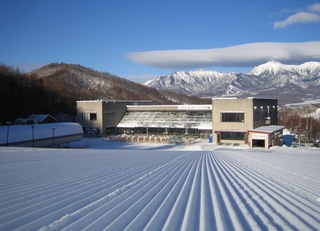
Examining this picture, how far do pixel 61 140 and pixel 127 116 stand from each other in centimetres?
1446

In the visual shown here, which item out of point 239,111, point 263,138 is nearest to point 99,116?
point 239,111

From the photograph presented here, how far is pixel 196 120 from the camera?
40.3 m

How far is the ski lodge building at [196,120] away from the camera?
35438mm

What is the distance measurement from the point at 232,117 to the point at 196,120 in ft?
18.1

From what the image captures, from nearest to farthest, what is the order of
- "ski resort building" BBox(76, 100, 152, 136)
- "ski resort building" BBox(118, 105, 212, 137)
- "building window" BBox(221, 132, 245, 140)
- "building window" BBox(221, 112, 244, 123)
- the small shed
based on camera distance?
the small shed, "building window" BBox(221, 132, 245, 140), "building window" BBox(221, 112, 244, 123), "ski resort building" BBox(118, 105, 212, 137), "ski resort building" BBox(76, 100, 152, 136)

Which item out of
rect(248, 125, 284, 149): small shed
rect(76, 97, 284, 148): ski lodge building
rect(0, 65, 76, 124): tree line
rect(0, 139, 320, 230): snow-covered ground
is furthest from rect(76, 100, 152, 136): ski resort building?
rect(0, 139, 320, 230): snow-covered ground

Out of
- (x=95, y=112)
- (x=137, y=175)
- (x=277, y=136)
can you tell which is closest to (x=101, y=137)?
(x=95, y=112)

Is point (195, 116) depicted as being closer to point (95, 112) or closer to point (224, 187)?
point (95, 112)

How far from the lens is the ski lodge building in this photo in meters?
35.4

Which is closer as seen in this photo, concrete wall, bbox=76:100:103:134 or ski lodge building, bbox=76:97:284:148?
ski lodge building, bbox=76:97:284:148

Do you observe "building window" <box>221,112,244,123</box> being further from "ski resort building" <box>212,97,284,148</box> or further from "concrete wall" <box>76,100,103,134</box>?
"concrete wall" <box>76,100,103,134</box>

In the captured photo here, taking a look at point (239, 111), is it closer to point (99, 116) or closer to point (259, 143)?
point (259, 143)

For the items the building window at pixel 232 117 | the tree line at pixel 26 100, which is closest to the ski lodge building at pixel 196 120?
the building window at pixel 232 117

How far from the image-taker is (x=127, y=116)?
45250 millimetres
